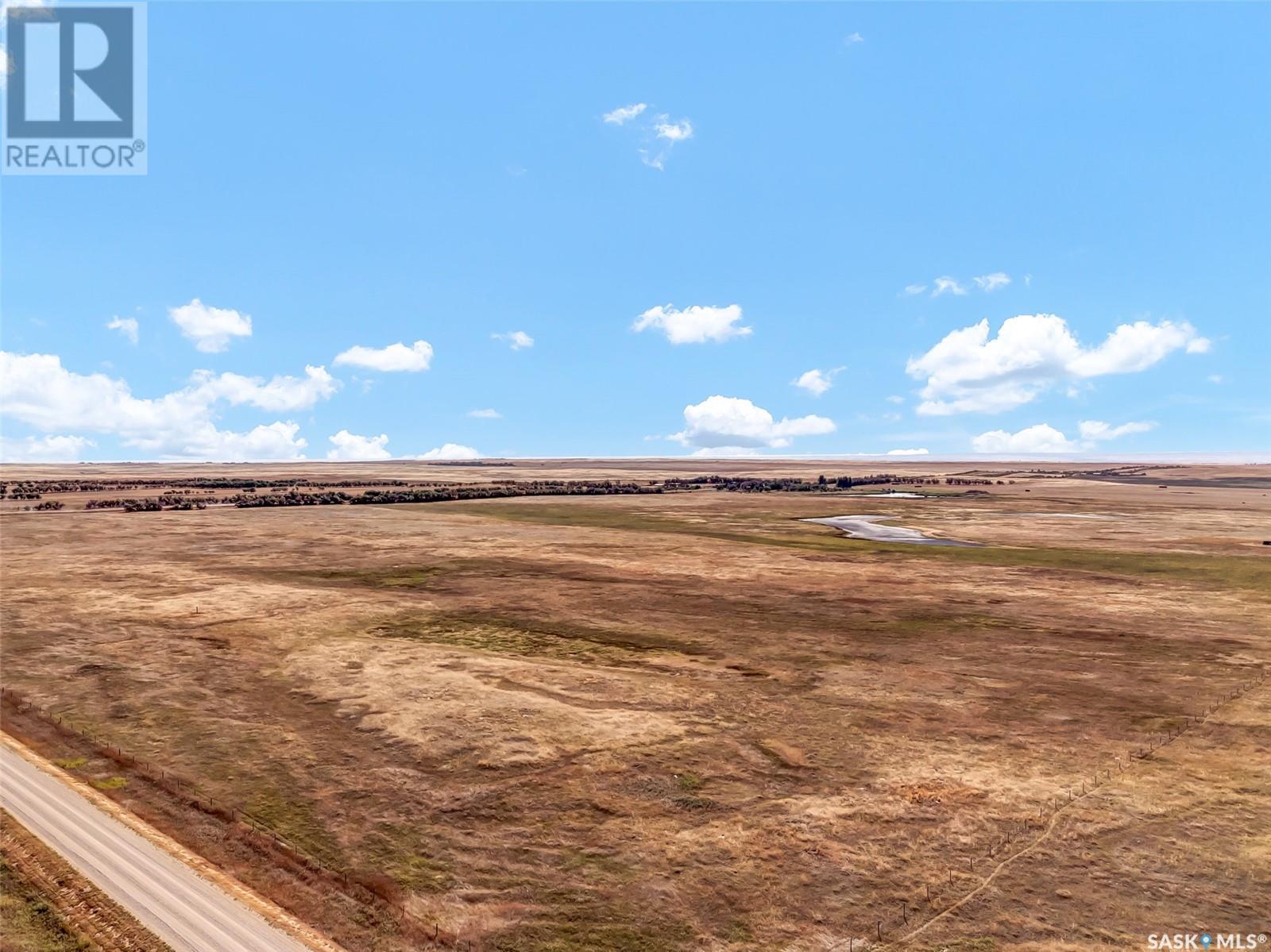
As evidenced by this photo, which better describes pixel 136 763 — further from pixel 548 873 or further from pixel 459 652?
pixel 548 873

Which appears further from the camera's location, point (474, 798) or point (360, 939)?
point (474, 798)

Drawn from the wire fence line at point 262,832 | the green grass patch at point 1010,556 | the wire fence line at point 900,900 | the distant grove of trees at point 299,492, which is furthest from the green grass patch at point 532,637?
the distant grove of trees at point 299,492

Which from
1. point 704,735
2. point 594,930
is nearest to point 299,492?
point 704,735

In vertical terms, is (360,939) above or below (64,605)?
below

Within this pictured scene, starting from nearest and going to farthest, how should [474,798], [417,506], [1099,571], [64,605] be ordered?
[474,798] < [64,605] < [1099,571] < [417,506]

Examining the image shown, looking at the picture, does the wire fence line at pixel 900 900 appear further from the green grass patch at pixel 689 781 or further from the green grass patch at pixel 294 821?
the green grass patch at pixel 689 781

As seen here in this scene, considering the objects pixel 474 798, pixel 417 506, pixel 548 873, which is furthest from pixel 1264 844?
pixel 417 506
